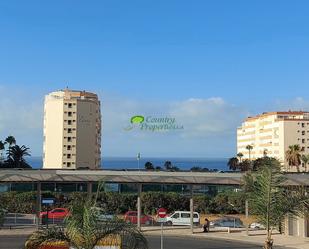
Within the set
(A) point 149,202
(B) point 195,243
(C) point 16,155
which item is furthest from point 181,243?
(C) point 16,155

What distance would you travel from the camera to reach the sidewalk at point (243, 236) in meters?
37.9

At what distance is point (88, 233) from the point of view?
48.5 ft

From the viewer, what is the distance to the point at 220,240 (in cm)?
4012

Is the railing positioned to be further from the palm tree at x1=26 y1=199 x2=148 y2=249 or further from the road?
the palm tree at x1=26 y1=199 x2=148 y2=249

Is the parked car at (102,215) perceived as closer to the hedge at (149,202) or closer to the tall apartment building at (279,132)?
the hedge at (149,202)

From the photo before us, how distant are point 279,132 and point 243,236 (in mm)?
129943

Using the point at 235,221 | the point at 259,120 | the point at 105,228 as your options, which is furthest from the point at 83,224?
the point at 259,120

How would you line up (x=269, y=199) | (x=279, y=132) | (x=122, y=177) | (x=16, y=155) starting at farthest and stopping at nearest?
(x=279, y=132) < (x=16, y=155) < (x=122, y=177) < (x=269, y=199)

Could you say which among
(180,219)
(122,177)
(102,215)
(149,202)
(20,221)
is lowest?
(20,221)

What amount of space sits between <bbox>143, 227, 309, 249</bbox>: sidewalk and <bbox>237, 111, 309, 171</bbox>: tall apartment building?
113 metres

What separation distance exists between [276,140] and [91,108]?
61.3 meters

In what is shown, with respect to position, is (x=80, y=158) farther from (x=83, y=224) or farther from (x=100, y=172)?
(x=83, y=224)

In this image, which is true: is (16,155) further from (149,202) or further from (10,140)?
(149,202)

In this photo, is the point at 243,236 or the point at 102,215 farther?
the point at 243,236
